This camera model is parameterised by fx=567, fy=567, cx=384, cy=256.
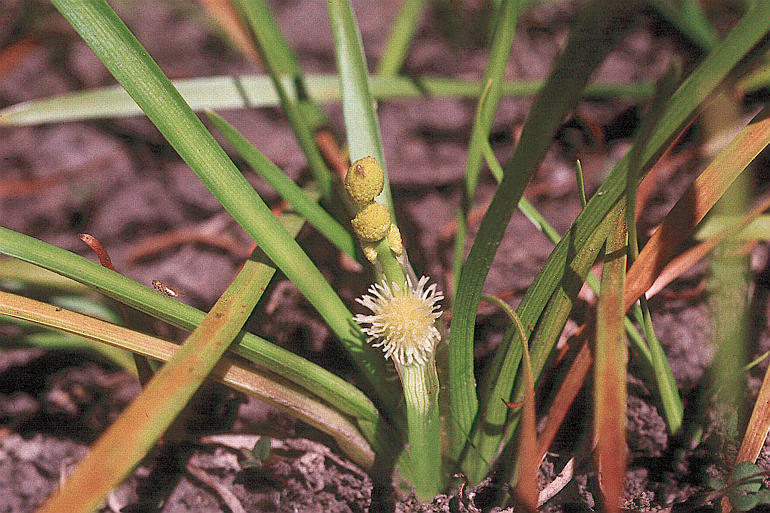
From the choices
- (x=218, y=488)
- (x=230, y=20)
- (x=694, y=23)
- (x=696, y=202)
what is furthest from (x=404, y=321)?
(x=694, y=23)

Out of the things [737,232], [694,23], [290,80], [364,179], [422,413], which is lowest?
[422,413]

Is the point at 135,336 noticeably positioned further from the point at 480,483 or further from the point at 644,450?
the point at 644,450

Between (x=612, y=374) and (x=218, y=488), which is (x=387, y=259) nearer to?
(x=612, y=374)

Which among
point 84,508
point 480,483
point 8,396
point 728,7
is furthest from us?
point 728,7

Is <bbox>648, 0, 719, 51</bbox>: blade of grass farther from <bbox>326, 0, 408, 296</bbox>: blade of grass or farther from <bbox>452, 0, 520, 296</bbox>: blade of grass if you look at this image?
<bbox>326, 0, 408, 296</bbox>: blade of grass

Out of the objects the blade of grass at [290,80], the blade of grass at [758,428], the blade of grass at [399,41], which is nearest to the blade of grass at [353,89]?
the blade of grass at [290,80]

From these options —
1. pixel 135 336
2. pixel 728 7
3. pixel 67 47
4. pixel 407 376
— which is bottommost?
pixel 135 336

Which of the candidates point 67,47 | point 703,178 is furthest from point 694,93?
point 67,47
